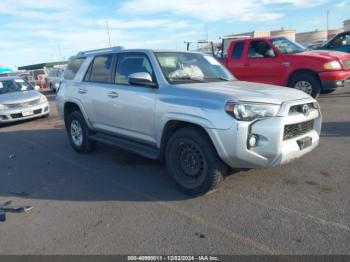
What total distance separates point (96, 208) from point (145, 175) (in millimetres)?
1146

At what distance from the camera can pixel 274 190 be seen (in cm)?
411

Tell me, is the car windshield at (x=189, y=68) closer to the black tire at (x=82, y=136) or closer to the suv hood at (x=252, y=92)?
the suv hood at (x=252, y=92)

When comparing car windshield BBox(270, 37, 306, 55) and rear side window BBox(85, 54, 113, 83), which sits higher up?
car windshield BBox(270, 37, 306, 55)

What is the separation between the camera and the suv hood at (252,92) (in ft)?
11.9

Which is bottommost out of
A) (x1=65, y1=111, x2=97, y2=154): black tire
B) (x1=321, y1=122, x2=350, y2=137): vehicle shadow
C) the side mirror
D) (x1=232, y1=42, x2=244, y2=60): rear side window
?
(x1=321, y1=122, x2=350, y2=137): vehicle shadow

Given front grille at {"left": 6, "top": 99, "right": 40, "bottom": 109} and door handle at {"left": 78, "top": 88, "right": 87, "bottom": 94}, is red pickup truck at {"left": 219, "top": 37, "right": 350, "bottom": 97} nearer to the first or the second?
door handle at {"left": 78, "top": 88, "right": 87, "bottom": 94}

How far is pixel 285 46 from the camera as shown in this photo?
9.98 meters

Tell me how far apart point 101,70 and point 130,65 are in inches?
34.2

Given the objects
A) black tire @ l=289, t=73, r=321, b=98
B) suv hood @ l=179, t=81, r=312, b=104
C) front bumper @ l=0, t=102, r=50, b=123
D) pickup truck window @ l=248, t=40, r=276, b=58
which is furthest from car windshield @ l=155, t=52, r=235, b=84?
front bumper @ l=0, t=102, r=50, b=123

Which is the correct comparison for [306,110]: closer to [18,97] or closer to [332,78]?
[332,78]

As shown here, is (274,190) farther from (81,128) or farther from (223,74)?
(81,128)

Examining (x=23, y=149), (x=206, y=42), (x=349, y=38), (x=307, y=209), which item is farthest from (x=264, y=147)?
(x=206, y=42)

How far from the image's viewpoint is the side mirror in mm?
4262

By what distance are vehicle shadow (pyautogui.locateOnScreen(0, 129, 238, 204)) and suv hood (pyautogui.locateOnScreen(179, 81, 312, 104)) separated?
1.42 metres
